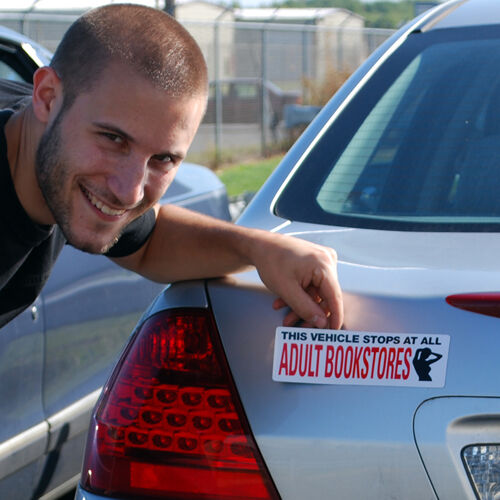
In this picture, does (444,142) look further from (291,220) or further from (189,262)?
(189,262)

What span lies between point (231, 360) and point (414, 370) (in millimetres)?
348

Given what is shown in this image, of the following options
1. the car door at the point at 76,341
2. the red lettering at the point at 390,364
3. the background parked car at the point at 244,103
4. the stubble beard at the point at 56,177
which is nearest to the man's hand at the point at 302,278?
the red lettering at the point at 390,364

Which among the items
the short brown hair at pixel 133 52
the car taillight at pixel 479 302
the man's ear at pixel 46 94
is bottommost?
the car taillight at pixel 479 302

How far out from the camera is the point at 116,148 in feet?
6.66

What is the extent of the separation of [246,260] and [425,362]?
0.59 m

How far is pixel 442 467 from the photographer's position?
167 cm

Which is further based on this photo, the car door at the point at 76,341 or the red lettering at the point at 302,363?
the car door at the point at 76,341

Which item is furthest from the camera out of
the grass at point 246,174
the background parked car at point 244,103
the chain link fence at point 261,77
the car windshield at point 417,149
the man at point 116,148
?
the background parked car at point 244,103

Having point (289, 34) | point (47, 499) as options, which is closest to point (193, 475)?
point (47, 499)

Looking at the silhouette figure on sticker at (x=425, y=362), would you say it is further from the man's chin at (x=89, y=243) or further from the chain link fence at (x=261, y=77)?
the chain link fence at (x=261, y=77)

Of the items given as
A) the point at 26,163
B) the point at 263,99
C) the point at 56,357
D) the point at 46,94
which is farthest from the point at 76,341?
the point at 263,99

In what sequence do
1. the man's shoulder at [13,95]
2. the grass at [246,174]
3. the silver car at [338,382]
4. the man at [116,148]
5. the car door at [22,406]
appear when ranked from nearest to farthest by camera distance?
the silver car at [338,382], the man at [116,148], the man's shoulder at [13,95], the car door at [22,406], the grass at [246,174]

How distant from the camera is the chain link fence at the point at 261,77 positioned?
16359 mm

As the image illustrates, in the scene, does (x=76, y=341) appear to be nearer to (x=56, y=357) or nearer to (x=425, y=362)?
(x=56, y=357)
